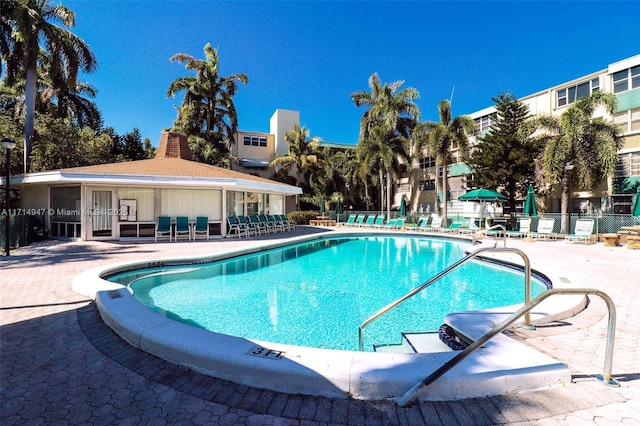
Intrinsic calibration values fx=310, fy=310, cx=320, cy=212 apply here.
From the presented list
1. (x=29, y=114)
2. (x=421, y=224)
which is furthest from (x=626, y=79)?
(x=29, y=114)

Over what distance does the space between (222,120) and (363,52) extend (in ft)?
46.0

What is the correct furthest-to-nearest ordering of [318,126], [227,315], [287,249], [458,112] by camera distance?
1. [318,126]
2. [458,112]
3. [287,249]
4. [227,315]

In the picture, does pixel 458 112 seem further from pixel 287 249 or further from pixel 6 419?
pixel 6 419

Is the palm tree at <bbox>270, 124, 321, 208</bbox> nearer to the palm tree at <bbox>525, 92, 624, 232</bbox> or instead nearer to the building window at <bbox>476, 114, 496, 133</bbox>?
the building window at <bbox>476, 114, 496, 133</bbox>

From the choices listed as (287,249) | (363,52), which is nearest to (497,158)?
(363,52)

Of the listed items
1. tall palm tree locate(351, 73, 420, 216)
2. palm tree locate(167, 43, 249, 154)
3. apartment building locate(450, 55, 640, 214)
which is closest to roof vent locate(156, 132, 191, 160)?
palm tree locate(167, 43, 249, 154)

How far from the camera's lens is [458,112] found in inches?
936

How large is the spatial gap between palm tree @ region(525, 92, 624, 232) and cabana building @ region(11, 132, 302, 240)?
53.9 feet

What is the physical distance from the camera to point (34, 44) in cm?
1570

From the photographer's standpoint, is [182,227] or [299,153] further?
[299,153]

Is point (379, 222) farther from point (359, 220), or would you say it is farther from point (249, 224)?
point (249, 224)

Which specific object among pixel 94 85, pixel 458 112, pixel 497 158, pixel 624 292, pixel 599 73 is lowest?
pixel 624 292

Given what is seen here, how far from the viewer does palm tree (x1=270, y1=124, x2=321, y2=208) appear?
2933 centimetres

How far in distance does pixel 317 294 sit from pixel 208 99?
86.3 feet
